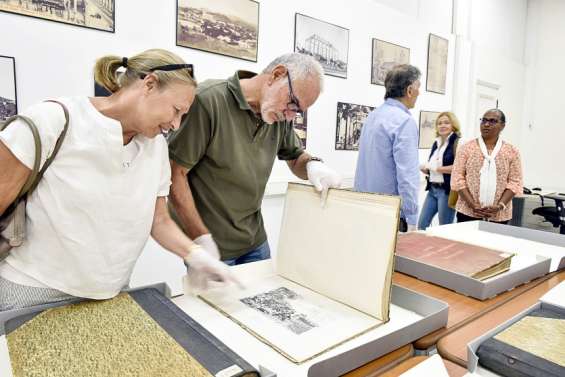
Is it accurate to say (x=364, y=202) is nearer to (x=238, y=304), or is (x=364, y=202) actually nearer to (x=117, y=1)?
(x=238, y=304)

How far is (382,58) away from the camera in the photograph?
343 cm

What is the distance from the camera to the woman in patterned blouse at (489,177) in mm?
2271

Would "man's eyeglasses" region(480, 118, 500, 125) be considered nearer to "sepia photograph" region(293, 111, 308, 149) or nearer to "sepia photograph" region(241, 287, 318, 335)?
"sepia photograph" region(293, 111, 308, 149)

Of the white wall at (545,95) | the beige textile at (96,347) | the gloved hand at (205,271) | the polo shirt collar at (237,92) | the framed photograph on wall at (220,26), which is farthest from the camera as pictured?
the white wall at (545,95)

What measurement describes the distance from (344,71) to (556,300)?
99.5 inches

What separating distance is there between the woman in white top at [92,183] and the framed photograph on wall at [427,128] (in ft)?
11.7

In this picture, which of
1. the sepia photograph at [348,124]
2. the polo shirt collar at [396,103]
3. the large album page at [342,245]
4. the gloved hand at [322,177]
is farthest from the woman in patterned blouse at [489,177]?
the large album page at [342,245]

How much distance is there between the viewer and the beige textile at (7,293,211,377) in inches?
21.0

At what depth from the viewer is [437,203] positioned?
10.8 feet

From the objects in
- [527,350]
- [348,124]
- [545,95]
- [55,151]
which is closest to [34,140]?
[55,151]

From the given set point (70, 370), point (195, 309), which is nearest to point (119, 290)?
point (195, 309)

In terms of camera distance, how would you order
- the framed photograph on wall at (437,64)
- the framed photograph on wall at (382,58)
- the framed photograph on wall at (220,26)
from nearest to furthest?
the framed photograph on wall at (220,26) → the framed photograph on wall at (382,58) → the framed photograph on wall at (437,64)

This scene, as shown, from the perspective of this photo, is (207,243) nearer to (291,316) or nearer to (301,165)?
(291,316)

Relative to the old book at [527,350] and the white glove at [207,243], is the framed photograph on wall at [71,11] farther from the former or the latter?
the old book at [527,350]
